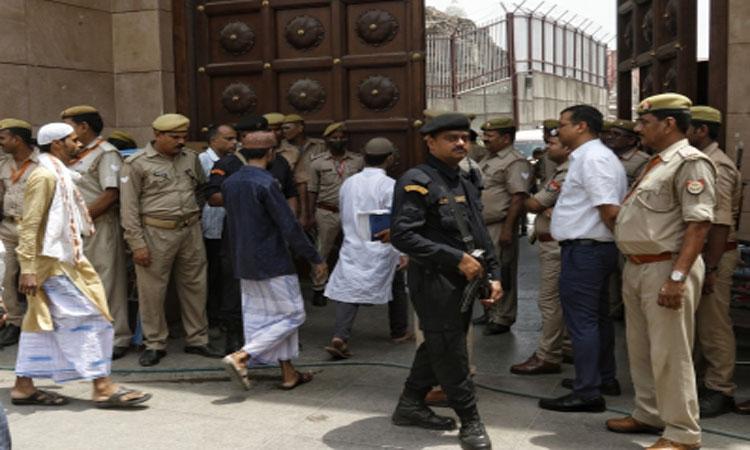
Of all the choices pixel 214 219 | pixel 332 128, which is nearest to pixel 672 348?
pixel 214 219

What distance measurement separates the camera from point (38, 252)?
5.27m

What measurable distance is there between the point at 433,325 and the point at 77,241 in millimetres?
2369

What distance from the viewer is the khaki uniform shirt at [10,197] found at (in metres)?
6.93

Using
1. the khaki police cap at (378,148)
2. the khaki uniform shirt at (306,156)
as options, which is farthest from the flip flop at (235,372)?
the khaki uniform shirt at (306,156)

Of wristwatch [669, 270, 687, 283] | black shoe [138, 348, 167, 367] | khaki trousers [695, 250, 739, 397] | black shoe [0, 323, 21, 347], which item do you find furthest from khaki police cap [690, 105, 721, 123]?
black shoe [0, 323, 21, 347]

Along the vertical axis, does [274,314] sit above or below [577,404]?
above

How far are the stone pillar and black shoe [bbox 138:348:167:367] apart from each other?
2684 millimetres

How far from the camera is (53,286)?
5.36 metres

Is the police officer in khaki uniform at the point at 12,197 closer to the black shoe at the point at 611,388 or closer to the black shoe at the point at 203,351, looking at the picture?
the black shoe at the point at 203,351

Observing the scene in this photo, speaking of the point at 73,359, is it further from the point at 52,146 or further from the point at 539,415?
the point at 539,415

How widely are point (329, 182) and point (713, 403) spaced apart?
170 inches

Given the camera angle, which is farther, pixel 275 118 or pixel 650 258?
pixel 275 118

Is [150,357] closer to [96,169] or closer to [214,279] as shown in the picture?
[214,279]

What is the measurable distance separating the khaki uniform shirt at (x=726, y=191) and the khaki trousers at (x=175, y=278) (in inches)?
150
